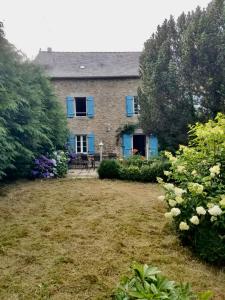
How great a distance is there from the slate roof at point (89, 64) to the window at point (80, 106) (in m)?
1.41

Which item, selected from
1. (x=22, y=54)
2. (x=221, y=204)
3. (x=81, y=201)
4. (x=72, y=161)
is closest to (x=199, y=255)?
(x=221, y=204)

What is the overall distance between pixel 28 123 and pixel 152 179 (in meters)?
4.50

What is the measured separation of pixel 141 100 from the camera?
12438 mm

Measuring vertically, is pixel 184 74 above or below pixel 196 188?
above

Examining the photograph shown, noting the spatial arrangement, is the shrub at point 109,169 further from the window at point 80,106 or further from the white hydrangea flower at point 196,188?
the window at point 80,106

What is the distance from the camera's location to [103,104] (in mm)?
18078

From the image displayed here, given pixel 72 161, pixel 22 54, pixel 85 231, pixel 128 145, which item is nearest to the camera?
pixel 85 231

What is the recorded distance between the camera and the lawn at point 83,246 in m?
3.61

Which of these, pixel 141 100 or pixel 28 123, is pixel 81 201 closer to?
pixel 28 123

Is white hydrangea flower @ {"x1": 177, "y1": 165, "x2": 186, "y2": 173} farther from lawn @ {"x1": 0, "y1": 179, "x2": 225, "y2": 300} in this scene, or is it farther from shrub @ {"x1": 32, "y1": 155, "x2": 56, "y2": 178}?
shrub @ {"x1": 32, "y1": 155, "x2": 56, "y2": 178}

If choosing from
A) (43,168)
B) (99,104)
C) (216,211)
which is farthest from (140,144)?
(216,211)

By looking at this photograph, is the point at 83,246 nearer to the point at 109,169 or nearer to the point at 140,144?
the point at 109,169

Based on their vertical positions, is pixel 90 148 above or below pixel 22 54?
below

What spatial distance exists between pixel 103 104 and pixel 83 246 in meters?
14.1
